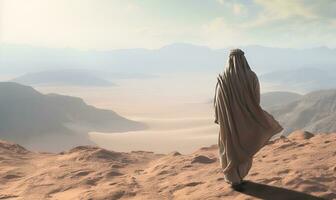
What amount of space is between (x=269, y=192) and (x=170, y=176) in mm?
3935

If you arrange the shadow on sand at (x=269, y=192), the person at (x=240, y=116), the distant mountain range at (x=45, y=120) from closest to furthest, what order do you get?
the shadow on sand at (x=269, y=192)
the person at (x=240, y=116)
the distant mountain range at (x=45, y=120)

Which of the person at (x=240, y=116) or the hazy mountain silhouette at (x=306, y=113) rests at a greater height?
the person at (x=240, y=116)

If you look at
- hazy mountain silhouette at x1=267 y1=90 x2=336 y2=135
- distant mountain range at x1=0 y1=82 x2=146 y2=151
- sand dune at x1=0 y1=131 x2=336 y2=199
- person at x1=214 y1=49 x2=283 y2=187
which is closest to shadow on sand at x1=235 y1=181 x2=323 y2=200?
sand dune at x1=0 y1=131 x2=336 y2=199

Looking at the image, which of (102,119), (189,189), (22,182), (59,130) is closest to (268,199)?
(189,189)

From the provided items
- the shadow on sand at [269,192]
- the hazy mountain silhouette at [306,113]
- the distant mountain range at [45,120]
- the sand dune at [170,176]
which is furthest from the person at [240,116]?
the hazy mountain silhouette at [306,113]

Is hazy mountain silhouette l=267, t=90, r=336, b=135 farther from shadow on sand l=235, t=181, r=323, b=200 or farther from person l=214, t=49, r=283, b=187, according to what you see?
person l=214, t=49, r=283, b=187

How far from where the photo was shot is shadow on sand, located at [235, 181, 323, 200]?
6.73 meters

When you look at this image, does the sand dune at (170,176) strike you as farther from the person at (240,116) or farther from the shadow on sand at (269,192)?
the person at (240,116)

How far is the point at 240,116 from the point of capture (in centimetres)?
699

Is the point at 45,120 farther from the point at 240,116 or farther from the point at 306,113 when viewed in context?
the point at 240,116

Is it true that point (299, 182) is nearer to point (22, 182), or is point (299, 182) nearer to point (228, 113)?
point (228, 113)

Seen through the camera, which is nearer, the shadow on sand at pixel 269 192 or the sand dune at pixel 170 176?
the shadow on sand at pixel 269 192

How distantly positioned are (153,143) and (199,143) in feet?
35.8

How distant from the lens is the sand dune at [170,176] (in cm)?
748
